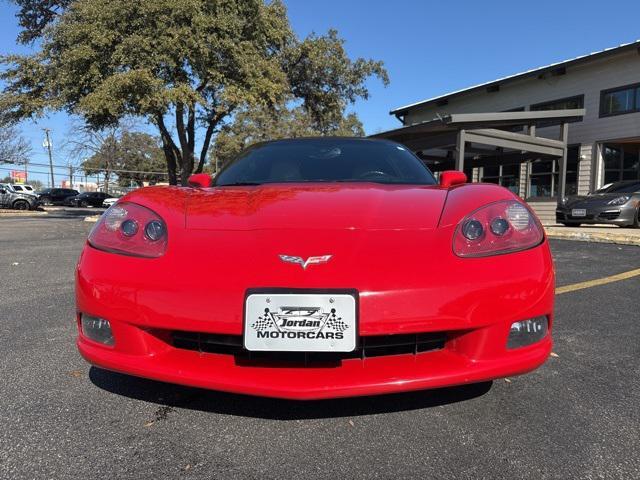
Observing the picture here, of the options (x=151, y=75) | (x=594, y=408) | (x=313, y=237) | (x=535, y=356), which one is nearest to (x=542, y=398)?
(x=594, y=408)

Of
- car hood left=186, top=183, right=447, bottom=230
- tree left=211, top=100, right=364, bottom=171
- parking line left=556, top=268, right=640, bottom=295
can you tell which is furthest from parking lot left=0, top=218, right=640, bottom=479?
tree left=211, top=100, right=364, bottom=171

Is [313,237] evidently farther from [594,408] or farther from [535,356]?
[594,408]

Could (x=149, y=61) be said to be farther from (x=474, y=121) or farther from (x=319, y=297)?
(x=319, y=297)

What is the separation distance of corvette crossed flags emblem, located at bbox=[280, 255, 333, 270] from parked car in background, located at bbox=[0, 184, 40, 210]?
33.4 m

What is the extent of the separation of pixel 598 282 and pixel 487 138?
8.25 meters

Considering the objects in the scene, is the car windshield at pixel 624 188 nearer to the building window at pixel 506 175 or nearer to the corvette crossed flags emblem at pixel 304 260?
the building window at pixel 506 175

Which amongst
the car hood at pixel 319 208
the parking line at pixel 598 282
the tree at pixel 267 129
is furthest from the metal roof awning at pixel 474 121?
the tree at pixel 267 129

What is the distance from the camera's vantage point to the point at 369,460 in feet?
5.46

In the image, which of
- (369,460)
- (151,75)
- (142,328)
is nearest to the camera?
(369,460)

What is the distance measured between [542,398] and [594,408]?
20 centimetres

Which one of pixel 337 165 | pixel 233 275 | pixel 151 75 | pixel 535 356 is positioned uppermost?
pixel 151 75

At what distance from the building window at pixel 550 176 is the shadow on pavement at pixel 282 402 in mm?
16056

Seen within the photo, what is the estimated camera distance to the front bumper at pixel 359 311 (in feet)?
5.43

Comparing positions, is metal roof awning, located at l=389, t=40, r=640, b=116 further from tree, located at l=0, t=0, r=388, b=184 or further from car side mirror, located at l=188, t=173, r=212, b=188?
car side mirror, located at l=188, t=173, r=212, b=188
